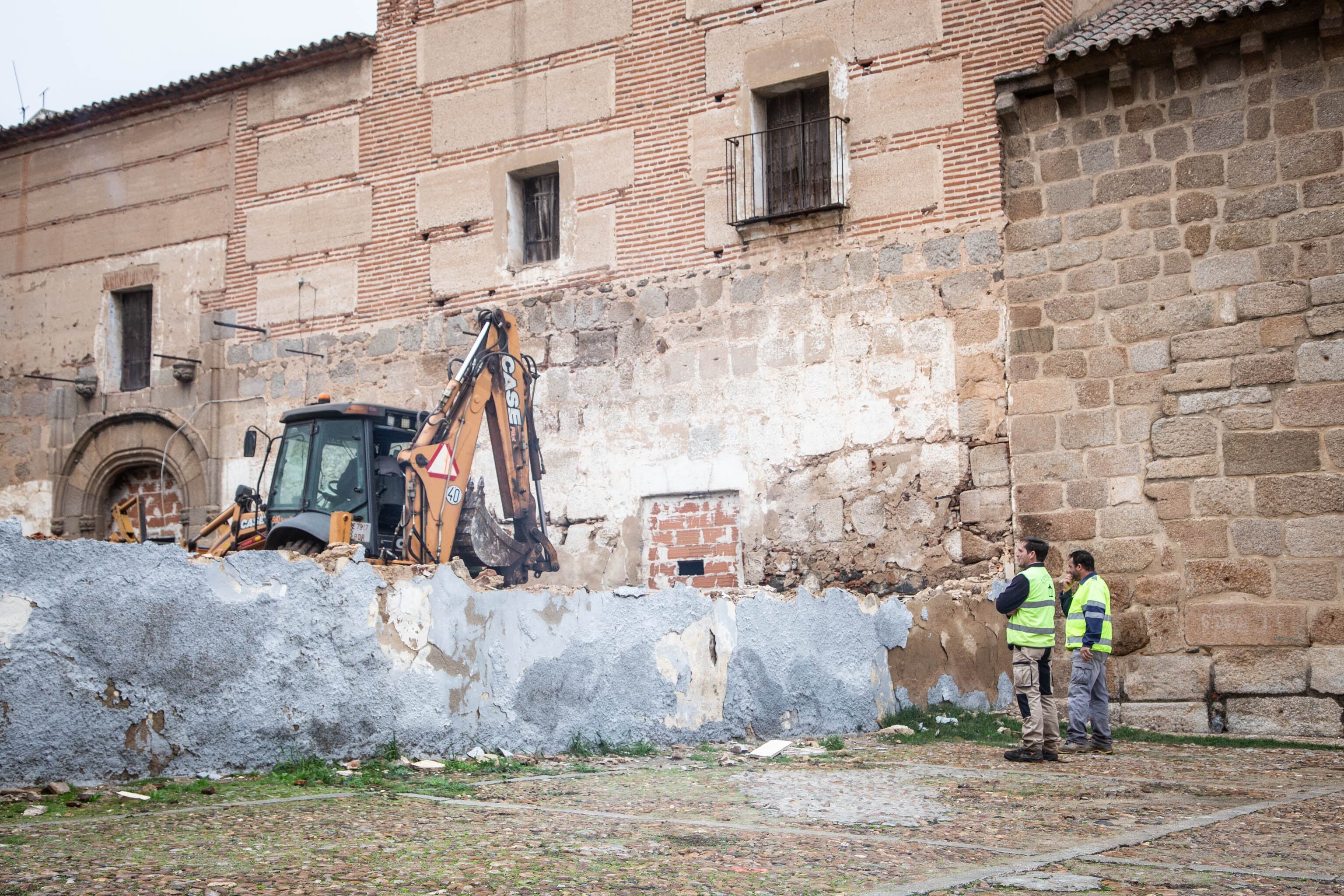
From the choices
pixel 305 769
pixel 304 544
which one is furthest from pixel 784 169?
pixel 305 769

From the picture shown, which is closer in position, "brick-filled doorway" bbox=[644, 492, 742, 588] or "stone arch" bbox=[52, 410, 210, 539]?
"brick-filled doorway" bbox=[644, 492, 742, 588]

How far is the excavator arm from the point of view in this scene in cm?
1138

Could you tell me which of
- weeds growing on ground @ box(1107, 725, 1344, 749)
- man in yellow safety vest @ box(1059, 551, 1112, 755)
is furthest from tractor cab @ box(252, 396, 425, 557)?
weeds growing on ground @ box(1107, 725, 1344, 749)

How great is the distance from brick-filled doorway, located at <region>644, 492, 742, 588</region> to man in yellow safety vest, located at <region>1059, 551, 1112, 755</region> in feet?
13.7

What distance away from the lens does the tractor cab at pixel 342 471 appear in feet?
40.1

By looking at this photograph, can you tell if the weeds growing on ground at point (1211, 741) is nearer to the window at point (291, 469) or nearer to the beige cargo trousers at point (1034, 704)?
the beige cargo trousers at point (1034, 704)

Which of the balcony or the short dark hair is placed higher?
the balcony

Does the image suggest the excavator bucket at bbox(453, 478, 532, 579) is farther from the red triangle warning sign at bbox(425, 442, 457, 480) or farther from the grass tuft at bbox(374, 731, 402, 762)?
the grass tuft at bbox(374, 731, 402, 762)

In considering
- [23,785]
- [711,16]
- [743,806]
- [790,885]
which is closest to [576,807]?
[743,806]

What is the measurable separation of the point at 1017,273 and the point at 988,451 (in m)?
1.66

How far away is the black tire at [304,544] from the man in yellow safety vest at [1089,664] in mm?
6485

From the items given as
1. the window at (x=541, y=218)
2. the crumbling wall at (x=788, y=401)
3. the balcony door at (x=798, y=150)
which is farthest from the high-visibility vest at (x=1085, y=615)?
the window at (x=541, y=218)

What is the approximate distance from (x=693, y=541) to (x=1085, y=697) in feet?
16.1

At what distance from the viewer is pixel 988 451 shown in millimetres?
11984
